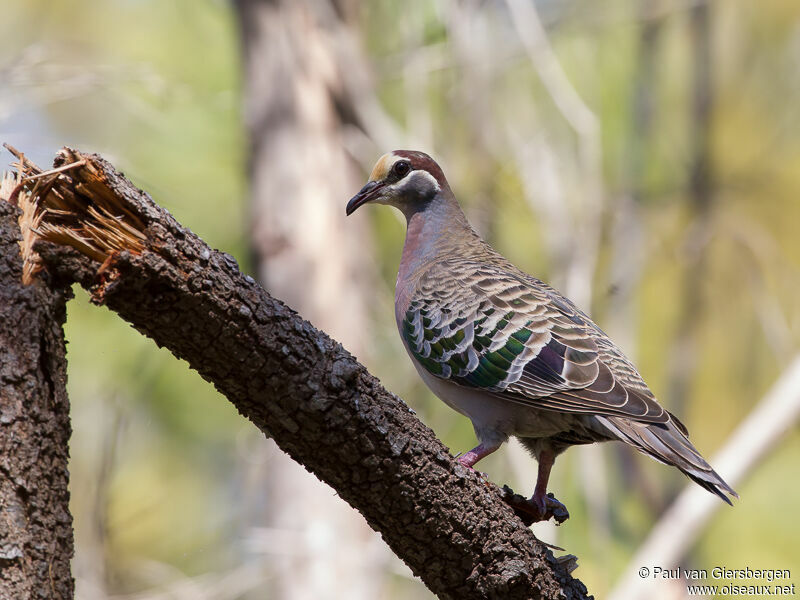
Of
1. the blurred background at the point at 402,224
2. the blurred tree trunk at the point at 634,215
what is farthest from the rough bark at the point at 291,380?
the blurred tree trunk at the point at 634,215

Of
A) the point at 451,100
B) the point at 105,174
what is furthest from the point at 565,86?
the point at 105,174

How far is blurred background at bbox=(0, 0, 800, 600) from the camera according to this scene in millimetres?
8180

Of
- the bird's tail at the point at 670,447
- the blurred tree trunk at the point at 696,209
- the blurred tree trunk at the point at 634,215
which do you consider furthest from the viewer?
the blurred tree trunk at the point at 696,209

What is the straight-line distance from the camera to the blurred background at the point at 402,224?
818 centimetres

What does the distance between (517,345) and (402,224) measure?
5.22 meters

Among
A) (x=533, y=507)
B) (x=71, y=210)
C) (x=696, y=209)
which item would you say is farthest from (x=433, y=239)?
(x=696, y=209)

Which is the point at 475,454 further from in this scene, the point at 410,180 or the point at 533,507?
the point at 410,180

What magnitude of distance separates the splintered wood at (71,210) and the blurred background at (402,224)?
9.48 ft

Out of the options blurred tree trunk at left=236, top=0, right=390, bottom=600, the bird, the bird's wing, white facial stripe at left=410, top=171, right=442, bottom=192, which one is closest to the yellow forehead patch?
white facial stripe at left=410, top=171, right=442, bottom=192

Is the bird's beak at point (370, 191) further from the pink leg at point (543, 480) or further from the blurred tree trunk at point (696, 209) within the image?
the blurred tree trunk at point (696, 209)

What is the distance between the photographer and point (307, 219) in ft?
28.2

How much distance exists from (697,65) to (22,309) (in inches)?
469

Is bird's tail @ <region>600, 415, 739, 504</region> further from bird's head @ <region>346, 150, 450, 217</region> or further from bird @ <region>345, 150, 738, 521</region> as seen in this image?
bird's head @ <region>346, 150, 450, 217</region>

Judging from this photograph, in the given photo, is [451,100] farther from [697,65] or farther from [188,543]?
[188,543]
